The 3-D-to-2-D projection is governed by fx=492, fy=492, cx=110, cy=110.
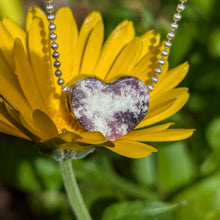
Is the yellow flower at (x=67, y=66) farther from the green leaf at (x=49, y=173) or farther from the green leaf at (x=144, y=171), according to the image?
the green leaf at (x=144, y=171)

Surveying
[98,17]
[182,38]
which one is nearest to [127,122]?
[98,17]

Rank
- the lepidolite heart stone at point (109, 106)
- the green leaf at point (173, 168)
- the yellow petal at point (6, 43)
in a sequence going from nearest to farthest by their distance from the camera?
the lepidolite heart stone at point (109, 106) < the yellow petal at point (6, 43) < the green leaf at point (173, 168)

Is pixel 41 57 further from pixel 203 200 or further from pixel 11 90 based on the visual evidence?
pixel 203 200

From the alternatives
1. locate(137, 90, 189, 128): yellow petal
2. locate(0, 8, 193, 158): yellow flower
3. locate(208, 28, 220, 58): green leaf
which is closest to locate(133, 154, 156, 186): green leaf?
locate(208, 28, 220, 58): green leaf

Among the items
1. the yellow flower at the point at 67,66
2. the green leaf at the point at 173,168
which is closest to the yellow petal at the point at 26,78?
the yellow flower at the point at 67,66

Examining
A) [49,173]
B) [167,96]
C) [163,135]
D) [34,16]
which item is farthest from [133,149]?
[49,173]

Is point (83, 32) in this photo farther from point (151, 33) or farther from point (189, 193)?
point (189, 193)
